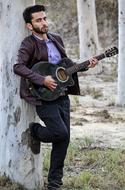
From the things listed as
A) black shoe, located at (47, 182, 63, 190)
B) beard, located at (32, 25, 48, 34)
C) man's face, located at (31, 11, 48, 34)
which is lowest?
black shoe, located at (47, 182, 63, 190)

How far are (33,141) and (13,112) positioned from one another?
1.30 ft

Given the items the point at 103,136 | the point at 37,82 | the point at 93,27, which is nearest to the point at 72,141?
the point at 103,136

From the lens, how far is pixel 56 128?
6340 mm

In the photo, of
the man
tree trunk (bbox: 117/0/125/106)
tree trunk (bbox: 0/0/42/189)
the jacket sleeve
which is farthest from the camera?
tree trunk (bbox: 117/0/125/106)

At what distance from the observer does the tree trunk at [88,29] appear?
69.4 ft

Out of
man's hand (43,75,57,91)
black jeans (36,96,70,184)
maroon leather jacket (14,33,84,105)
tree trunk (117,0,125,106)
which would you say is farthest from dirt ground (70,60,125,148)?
man's hand (43,75,57,91)

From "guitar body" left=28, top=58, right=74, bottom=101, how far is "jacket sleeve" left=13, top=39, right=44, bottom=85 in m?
0.11

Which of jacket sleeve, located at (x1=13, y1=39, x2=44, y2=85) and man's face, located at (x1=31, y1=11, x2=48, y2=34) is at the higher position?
man's face, located at (x1=31, y1=11, x2=48, y2=34)

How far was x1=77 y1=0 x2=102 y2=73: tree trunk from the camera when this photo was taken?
69.4 ft

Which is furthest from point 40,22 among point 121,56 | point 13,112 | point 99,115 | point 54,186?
point 121,56

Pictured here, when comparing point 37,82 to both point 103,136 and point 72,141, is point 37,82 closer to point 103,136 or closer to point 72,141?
point 72,141

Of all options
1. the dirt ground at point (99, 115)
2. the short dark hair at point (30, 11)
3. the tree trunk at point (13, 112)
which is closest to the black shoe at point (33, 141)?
the tree trunk at point (13, 112)

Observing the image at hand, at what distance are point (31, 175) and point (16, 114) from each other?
2.37 ft

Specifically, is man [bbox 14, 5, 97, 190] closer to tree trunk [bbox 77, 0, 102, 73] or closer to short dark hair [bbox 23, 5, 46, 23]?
short dark hair [bbox 23, 5, 46, 23]
